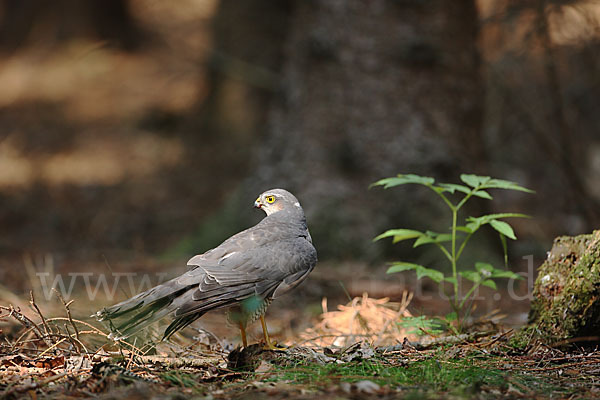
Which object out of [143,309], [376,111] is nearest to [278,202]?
[143,309]

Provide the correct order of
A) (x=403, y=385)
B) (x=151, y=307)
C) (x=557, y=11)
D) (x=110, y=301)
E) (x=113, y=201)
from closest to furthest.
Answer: (x=403, y=385) → (x=151, y=307) → (x=110, y=301) → (x=557, y=11) → (x=113, y=201)

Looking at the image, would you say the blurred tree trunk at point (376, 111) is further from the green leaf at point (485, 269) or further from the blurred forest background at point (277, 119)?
the green leaf at point (485, 269)

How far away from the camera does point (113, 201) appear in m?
8.27

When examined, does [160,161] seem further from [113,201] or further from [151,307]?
[151,307]

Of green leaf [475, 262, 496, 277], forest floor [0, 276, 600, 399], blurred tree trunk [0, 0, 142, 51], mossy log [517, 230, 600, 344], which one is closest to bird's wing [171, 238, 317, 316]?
forest floor [0, 276, 600, 399]

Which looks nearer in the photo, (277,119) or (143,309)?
(143,309)

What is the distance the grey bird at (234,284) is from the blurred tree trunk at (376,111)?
2128mm

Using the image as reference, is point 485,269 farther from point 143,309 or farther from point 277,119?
point 277,119

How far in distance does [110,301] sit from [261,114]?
614 centimetres

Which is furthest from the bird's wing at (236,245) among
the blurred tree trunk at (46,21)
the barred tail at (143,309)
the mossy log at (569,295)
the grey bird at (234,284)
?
the blurred tree trunk at (46,21)

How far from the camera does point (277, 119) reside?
591 centimetres

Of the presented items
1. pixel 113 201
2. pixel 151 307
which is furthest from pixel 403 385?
pixel 113 201

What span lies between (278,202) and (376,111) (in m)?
2.29

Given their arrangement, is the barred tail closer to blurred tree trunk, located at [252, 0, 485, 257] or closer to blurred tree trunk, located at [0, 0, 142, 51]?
blurred tree trunk, located at [252, 0, 485, 257]
